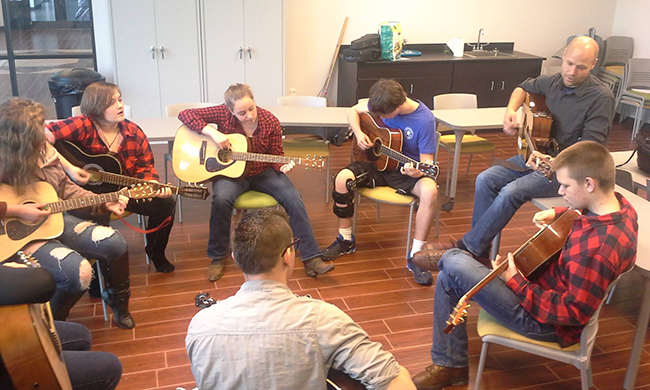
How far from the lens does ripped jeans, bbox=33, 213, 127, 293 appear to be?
2.43 meters

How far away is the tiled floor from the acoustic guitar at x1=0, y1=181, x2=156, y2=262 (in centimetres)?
62

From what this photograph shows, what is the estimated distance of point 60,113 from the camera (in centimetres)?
541

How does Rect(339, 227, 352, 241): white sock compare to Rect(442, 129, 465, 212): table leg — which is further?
Rect(442, 129, 465, 212): table leg

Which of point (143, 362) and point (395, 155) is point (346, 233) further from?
point (143, 362)

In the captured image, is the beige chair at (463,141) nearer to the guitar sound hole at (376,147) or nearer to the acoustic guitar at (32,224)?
the guitar sound hole at (376,147)

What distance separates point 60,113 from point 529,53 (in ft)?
17.8

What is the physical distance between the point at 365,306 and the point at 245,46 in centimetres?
347

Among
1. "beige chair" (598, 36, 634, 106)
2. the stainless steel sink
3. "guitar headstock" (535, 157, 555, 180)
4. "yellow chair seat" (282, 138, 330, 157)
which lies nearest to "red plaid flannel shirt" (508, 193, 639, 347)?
"guitar headstock" (535, 157, 555, 180)

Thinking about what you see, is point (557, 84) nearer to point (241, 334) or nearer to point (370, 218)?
point (370, 218)

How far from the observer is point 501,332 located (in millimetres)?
2129

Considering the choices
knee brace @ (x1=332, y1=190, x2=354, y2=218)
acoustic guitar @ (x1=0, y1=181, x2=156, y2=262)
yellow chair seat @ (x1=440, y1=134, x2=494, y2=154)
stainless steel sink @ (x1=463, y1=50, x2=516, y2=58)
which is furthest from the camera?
stainless steel sink @ (x1=463, y1=50, x2=516, y2=58)

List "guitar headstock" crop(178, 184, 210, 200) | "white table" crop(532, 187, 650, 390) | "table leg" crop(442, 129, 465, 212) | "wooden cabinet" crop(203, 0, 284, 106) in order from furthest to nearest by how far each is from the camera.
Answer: "wooden cabinet" crop(203, 0, 284, 106), "table leg" crop(442, 129, 465, 212), "guitar headstock" crop(178, 184, 210, 200), "white table" crop(532, 187, 650, 390)

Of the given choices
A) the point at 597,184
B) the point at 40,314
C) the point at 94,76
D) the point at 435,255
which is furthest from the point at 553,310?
the point at 94,76

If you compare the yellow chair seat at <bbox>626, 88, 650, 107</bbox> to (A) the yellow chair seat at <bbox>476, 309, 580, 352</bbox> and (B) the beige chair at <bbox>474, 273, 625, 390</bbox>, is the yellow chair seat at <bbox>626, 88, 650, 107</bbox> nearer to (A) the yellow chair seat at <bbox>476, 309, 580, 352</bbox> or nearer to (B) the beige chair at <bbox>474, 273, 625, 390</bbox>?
(B) the beige chair at <bbox>474, 273, 625, 390</bbox>
